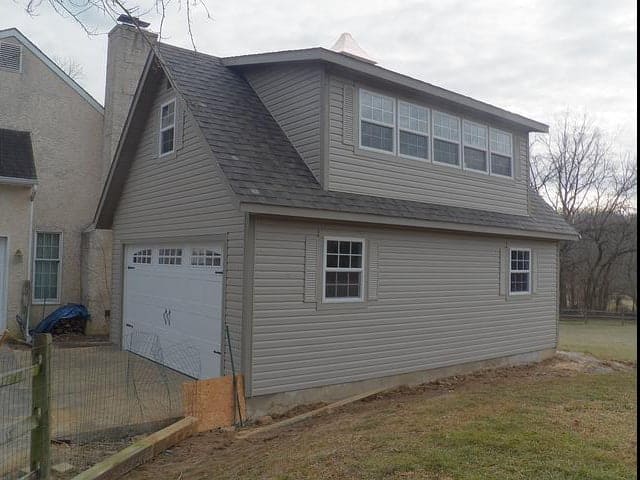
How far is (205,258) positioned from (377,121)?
154 inches

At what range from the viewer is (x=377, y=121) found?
10281 millimetres

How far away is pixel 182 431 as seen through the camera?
7.07 meters

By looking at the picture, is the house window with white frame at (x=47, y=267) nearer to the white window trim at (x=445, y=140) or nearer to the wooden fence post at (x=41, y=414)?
the white window trim at (x=445, y=140)

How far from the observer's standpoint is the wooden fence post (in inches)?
197

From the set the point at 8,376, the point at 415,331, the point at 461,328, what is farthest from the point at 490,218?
the point at 8,376

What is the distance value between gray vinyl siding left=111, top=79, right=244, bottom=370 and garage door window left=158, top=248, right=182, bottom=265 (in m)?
0.25

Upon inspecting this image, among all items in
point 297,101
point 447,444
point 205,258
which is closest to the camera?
point 447,444

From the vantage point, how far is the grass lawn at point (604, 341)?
16.3 meters

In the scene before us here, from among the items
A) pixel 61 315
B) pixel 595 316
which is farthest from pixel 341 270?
pixel 595 316

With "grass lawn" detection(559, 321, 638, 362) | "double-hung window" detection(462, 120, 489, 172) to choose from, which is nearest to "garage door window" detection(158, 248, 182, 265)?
"double-hung window" detection(462, 120, 489, 172)

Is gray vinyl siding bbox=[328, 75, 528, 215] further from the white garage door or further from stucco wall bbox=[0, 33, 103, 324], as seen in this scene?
stucco wall bbox=[0, 33, 103, 324]

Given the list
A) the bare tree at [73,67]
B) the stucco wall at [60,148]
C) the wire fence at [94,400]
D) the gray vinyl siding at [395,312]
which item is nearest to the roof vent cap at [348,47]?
the gray vinyl siding at [395,312]

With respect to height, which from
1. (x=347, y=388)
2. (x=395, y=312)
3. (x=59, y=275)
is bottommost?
(x=347, y=388)

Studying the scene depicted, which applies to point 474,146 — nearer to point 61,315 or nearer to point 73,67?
point 61,315
